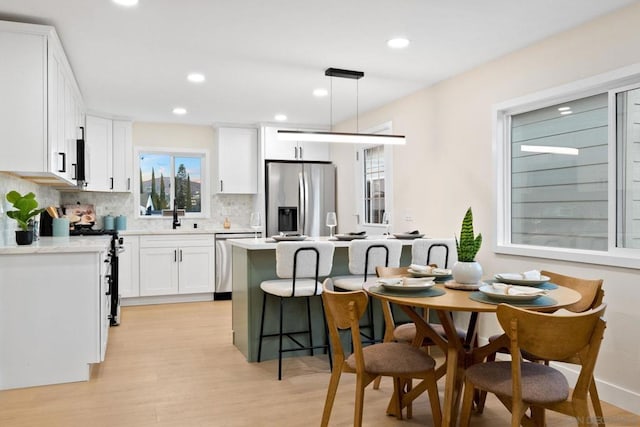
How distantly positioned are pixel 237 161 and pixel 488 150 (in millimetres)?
3844

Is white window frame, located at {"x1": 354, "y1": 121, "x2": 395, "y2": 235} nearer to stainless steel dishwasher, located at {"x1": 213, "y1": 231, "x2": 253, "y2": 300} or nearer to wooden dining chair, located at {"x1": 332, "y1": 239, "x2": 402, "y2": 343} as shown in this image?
wooden dining chair, located at {"x1": 332, "y1": 239, "x2": 402, "y2": 343}

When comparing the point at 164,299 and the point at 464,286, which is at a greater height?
the point at 464,286

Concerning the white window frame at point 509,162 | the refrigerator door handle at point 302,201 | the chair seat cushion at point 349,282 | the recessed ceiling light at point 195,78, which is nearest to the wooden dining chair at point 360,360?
the chair seat cushion at point 349,282

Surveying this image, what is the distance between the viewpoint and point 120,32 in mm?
3479

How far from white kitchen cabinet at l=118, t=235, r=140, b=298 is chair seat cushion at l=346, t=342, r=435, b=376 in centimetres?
444

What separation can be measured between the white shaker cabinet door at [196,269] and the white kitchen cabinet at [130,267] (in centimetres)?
52

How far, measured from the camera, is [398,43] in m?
3.71

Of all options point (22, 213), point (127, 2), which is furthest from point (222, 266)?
point (127, 2)

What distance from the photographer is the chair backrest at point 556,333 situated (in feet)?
6.34

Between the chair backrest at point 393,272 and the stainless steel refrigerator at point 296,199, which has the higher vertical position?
the stainless steel refrigerator at point 296,199

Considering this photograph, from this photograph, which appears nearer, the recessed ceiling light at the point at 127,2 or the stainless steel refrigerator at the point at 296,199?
the recessed ceiling light at the point at 127,2

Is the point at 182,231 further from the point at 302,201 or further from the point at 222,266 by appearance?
the point at 302,201

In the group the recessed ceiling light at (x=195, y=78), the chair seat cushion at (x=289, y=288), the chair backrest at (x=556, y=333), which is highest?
the recessed ceiling light at (x=195, y=78)

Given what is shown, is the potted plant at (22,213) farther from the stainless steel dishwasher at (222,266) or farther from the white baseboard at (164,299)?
the stainless steel dishwasher at (222,266)
